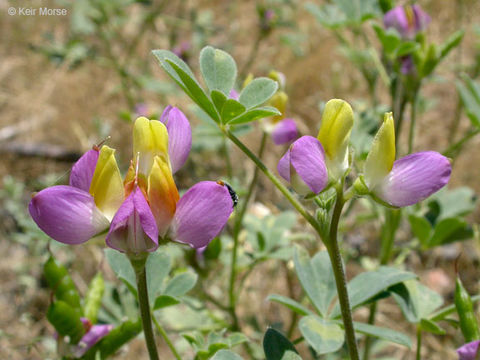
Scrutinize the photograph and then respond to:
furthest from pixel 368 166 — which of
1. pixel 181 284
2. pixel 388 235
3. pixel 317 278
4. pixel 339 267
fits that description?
pixel 388 235

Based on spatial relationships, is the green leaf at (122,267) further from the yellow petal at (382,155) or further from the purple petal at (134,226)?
the yellow petal at (382,155)

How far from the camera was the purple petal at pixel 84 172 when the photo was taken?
837 mm

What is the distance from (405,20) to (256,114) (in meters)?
0.83

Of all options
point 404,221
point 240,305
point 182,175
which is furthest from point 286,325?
point 182,175

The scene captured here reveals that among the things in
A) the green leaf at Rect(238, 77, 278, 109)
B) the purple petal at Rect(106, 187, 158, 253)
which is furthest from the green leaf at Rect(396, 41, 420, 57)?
the purple petal at Rect(106, 187, 158, 253)

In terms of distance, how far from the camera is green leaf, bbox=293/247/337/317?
1.12 metres

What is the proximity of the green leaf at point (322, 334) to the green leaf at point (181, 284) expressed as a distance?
0.27 meters

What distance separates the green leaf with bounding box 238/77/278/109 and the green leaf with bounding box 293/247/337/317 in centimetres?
35

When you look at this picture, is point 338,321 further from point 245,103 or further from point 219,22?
point 219,22

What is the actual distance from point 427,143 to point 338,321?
7.98 ft

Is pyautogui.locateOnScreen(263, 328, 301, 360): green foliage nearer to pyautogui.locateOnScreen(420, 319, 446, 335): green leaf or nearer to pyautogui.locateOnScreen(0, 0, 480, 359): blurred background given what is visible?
pyautogui.locateOnScreen(420, 319, 446, 335): green leaf

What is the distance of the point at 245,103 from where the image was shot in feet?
3.16

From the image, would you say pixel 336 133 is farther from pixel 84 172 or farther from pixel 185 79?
pixel 84 172

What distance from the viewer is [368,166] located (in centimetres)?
83
